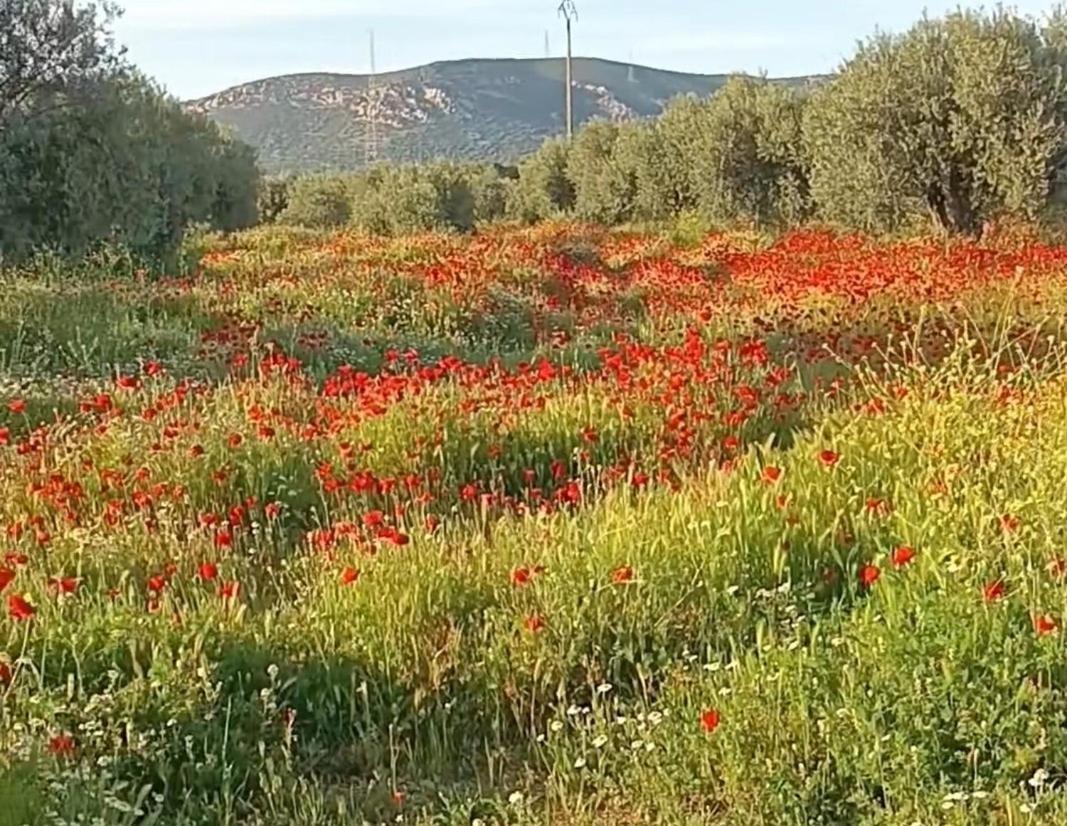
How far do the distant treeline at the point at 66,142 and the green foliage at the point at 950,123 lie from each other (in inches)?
424

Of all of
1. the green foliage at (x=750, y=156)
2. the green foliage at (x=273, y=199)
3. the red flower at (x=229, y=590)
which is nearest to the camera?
the red flower at (x=229, y=590)

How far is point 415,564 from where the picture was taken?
402cm

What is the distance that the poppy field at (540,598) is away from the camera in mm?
2969

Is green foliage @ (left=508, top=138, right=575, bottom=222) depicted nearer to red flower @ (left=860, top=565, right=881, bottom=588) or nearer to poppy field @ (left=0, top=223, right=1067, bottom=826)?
poppy field @ (left=0, top=223, right=1067, bottom=826)

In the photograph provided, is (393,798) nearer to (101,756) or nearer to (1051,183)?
(101,756)

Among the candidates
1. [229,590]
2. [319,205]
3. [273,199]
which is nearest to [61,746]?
[229,590]

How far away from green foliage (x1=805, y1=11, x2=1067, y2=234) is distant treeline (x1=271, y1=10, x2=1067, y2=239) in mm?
21

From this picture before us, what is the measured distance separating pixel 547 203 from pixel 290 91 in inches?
3990

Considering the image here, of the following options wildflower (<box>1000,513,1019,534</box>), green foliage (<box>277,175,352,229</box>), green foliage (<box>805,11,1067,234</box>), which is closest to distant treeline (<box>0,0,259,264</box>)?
green foliage (<box>805,11,1067,234</box>)

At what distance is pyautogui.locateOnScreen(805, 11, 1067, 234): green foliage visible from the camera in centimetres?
1759

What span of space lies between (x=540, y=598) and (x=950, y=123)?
53.8 ft

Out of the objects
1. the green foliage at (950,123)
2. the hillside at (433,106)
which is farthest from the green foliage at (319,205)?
the hillside at (433,106)

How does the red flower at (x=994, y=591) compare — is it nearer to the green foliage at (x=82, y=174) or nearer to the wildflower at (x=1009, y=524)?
A: the wildflower at (x=1009, y=524)

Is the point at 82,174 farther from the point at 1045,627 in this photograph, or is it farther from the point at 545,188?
the point at 545,188
